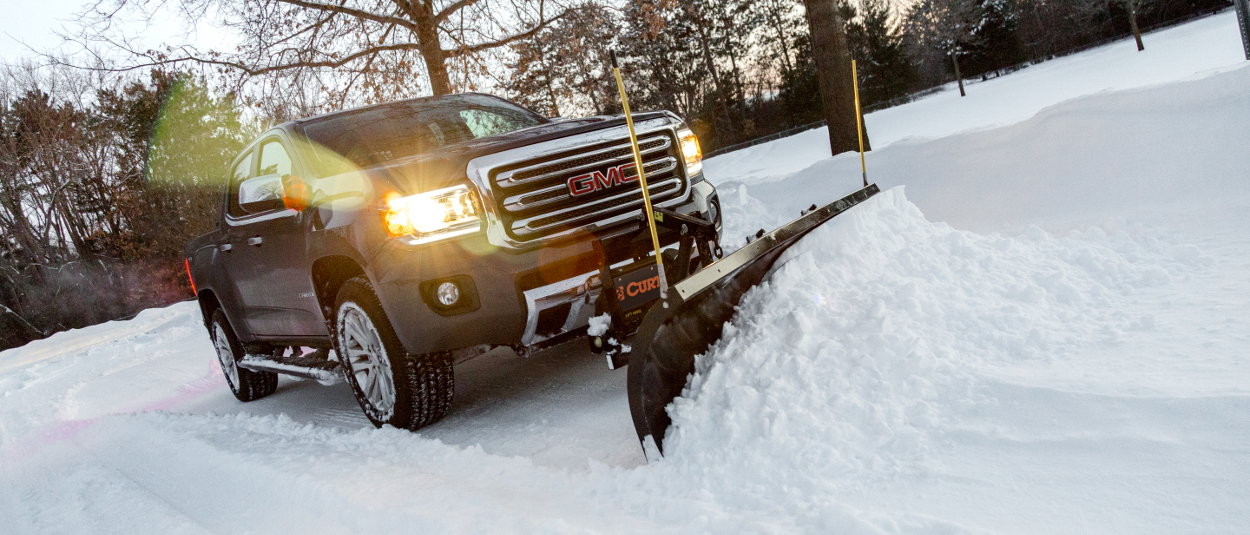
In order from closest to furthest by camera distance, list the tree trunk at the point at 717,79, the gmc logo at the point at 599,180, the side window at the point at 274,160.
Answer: the gmc logo at the point at 599,180 → the side window at the point at 274,160 → the tree trunk at the point at 717,79

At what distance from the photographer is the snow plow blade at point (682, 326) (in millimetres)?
2746

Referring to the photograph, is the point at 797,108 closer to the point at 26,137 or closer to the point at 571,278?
the point at 26,137

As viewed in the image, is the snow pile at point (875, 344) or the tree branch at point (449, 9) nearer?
the snow pile at point (875, 344)

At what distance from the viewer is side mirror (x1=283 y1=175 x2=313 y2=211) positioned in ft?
13.2

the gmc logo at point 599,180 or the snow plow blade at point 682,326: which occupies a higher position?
the gmc logo at point 599,180

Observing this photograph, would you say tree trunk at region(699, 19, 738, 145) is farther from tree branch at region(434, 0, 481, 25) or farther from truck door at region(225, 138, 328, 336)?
truck door at region(225, 138, 328, 336)

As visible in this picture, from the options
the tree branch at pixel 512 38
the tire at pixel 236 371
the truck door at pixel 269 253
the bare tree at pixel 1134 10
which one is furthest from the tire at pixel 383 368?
the bare tree at pixel 1134 10

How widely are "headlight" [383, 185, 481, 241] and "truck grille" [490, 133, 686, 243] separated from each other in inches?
Result: 5.5

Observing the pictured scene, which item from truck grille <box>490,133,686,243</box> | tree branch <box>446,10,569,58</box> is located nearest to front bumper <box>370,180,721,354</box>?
truck grille <box>490,133,686,243</box>

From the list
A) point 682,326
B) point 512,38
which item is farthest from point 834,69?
point 682,326

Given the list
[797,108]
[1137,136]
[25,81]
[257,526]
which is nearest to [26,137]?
[25,81]

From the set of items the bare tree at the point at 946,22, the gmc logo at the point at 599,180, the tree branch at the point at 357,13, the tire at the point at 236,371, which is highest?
the bare tree at the point at 946,22

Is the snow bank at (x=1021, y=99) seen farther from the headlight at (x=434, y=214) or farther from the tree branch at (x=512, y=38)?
the headlight at (x=434, y=214)

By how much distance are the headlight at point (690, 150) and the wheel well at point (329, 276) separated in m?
1.88
